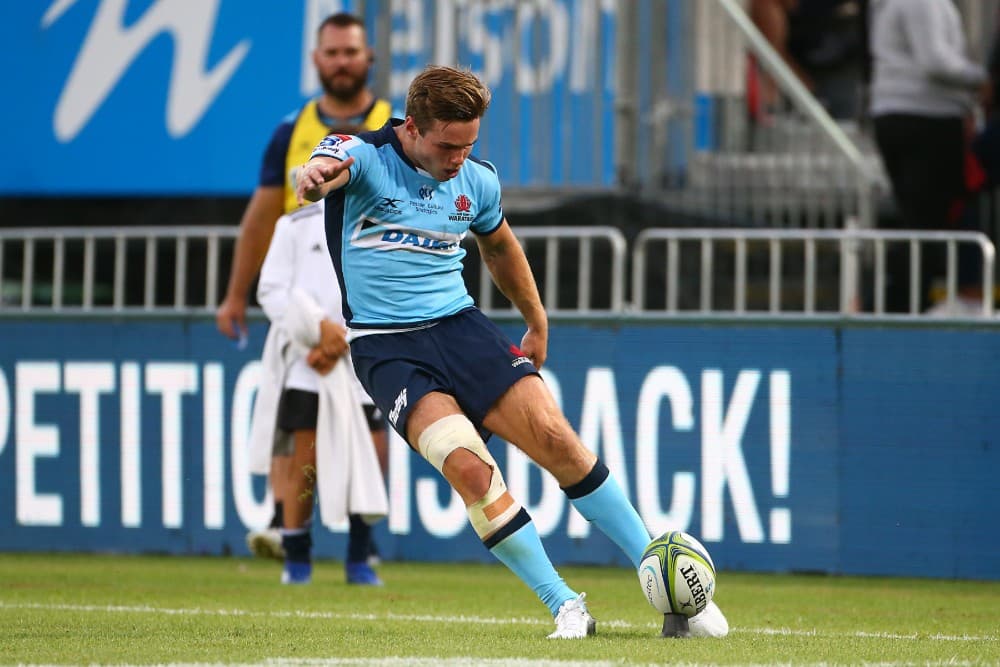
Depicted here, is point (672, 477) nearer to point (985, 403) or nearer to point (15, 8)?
point (985, 403)

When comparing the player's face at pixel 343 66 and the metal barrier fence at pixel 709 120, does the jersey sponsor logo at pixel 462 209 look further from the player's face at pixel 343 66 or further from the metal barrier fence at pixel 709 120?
the metal barrier fence at pixel 709 120

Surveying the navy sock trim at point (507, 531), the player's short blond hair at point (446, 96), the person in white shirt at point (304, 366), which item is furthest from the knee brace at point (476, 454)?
the person in white shirt at point (304, 366)

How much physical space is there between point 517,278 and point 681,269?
4.63 metres

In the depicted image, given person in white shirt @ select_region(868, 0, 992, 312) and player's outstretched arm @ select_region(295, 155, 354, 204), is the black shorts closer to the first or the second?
player's outstretched arm @ select_region(295, 155, 354, 204)

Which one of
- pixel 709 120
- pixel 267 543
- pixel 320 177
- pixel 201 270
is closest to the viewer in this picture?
pixel 320 177

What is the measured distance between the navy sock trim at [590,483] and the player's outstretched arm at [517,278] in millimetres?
674

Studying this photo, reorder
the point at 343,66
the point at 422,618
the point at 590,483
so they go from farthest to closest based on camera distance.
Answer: the point at 343,66 < the point at 422,618 < the point at 590,483

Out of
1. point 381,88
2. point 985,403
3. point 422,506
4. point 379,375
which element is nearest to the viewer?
point 379,375

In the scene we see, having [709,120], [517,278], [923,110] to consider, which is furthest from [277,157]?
[923,110]

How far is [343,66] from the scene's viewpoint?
9.70m

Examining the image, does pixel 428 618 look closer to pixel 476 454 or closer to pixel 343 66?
pixel 476 454

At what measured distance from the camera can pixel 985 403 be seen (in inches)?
396

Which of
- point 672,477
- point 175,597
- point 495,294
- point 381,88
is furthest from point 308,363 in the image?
point 381,88

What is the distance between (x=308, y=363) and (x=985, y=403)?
141 inches
